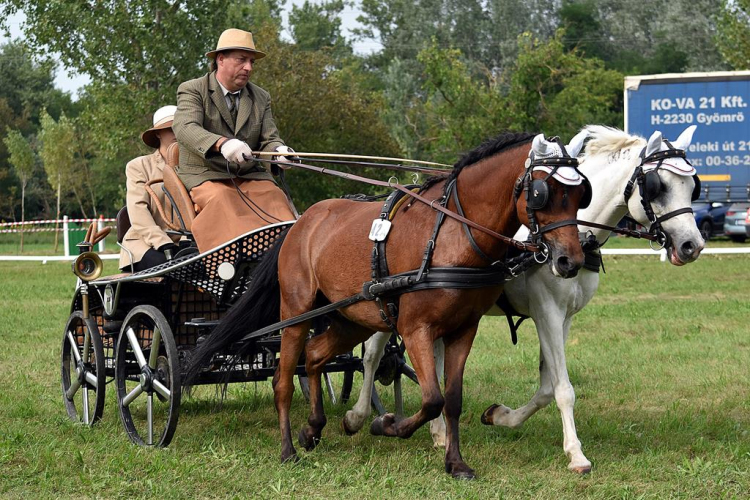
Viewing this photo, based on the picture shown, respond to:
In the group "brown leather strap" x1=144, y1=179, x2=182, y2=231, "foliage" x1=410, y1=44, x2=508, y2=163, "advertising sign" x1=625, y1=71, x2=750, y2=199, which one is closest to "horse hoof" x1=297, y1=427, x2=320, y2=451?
"brown leather strap" x1=144, y1=179, x2=182, y2=231

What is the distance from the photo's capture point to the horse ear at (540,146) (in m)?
5.12

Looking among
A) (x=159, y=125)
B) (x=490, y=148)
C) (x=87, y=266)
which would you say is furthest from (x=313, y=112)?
(x=490, y=148)

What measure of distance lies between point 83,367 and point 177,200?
1.36 m

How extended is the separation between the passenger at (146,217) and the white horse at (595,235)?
8.11 ft

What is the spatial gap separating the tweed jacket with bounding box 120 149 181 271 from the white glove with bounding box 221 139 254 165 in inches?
31.8

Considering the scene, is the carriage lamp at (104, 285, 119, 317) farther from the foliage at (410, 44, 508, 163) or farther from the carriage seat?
the foliage at (410, 44, 508, 163)

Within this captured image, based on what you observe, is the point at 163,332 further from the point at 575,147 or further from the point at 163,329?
the point at 575,147

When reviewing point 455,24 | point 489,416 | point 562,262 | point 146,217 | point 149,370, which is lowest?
point 489,416

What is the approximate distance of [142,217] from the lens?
24.1 ft

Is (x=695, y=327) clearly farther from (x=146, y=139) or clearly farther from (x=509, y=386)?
(x=146, y=139)

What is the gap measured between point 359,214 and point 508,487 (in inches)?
69.4

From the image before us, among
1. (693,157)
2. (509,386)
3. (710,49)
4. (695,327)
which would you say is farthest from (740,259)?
(710,49)

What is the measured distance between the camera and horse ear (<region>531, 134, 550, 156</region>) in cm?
512

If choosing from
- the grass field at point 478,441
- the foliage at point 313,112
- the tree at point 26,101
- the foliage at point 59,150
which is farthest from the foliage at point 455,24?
the grass field at point 478,441
